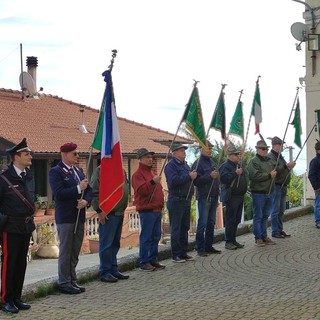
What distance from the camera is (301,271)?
390 inches

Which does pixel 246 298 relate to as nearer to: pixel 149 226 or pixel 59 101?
pixel 149 226

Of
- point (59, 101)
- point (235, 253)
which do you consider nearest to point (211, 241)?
point (235, 253)

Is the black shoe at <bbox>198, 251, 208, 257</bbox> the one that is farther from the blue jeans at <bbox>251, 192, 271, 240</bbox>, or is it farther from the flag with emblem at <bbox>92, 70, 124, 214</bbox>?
the flag with emblem at <bbox>92, 70, 124, 214</bbox>

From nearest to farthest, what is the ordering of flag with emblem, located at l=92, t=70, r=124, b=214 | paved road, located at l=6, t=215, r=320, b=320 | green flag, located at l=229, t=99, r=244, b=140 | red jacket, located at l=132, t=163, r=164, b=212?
paved road, located at l=6, t=215, r=320, b=320 → flag with emblem, located at l=92, t=70, r=124, b=214 → red jacket, located at l=132, t=163, r=164, b=212 → green flag, located at l=229, t=99, r=244, b=140

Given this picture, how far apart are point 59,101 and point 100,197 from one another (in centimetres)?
1965

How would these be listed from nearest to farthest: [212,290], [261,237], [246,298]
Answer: [246,298] → [212,290] → [261,237]

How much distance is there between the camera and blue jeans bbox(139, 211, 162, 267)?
33.0ft

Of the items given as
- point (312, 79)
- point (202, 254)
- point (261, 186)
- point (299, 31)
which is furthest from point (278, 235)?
point (299, 31)

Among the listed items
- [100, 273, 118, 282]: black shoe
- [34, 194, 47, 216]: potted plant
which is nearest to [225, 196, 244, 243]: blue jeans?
[100, 273, 118, 282]: black shoe

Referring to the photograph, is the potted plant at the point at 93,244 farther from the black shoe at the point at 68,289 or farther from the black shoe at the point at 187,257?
the black shoe at the point at 68,289

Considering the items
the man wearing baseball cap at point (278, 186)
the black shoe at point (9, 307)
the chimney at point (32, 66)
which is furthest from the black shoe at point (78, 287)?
the chimney at point (32, 66)

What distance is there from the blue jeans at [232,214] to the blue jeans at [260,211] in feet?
1.22

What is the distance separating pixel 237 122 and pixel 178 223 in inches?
110

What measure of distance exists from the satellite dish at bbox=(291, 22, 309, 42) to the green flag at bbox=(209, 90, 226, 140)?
5.84 m
